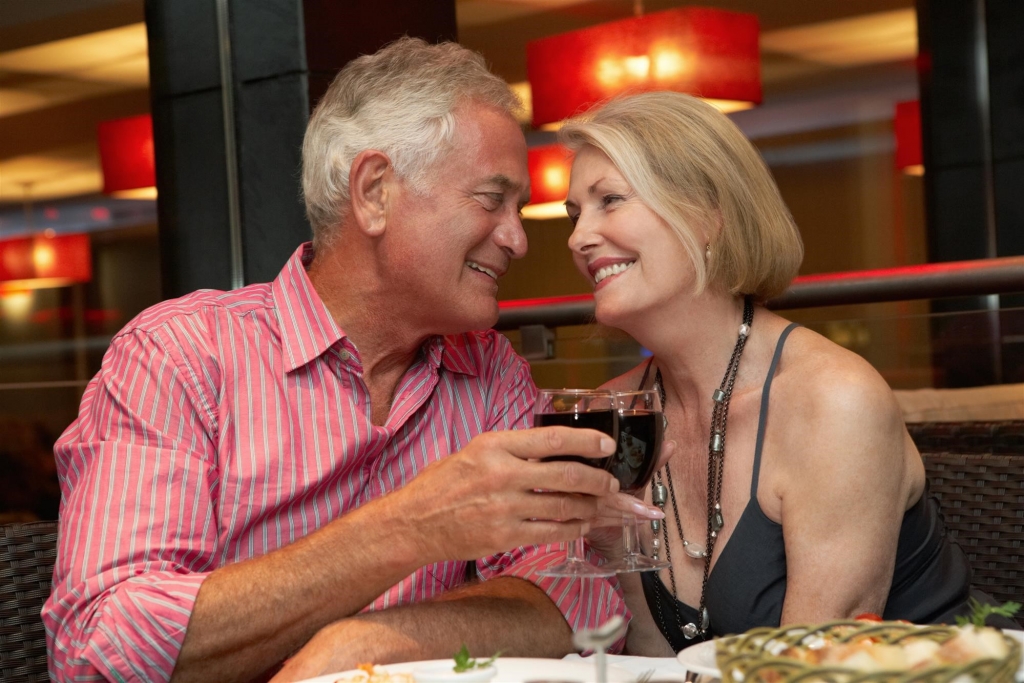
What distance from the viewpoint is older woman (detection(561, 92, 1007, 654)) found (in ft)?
5.82

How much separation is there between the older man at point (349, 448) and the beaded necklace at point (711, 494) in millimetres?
126

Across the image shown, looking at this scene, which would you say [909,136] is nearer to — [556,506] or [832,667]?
[556,506]

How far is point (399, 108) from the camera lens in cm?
204

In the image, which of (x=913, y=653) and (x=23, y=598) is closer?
(x=913, y=653)

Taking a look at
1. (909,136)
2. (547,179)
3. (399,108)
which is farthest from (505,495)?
Answer: (909,136)

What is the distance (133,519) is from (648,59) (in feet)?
18.3

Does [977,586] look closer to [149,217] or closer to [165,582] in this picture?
[165,582]

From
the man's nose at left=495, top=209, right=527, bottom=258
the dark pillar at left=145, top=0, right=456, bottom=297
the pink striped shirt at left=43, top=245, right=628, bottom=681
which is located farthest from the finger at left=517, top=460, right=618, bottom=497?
the dark pillar at left=145, top=0, right=456, bottom=297

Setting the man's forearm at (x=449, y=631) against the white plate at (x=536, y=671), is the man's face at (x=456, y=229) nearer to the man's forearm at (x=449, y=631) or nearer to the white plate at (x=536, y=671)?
the man's forearm at (x=449, y=631)

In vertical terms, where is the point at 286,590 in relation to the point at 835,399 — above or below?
below

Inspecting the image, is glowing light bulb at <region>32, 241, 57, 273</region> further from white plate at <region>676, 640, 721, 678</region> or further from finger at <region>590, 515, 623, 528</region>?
white plate at <region>676, 640, 721, 678</region>

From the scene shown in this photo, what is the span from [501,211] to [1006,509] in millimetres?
1010

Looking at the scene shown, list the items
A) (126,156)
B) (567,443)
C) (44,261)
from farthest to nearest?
(126,156), (44,261), (567,443)

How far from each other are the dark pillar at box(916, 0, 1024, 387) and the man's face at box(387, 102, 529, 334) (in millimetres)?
5635
